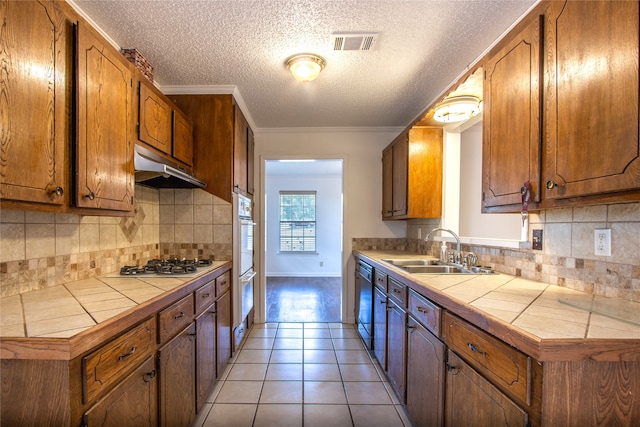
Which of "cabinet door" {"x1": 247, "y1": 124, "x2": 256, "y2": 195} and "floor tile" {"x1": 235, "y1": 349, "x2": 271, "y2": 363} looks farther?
"cabinet door" {"x1": 247, "y1": 124, "x2": 256, "y2": 195}

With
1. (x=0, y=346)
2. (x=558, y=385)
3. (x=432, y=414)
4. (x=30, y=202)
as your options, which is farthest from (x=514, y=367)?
(x=30, y=202)

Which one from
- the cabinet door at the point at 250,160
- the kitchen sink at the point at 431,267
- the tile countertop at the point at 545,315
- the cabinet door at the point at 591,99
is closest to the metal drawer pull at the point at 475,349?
the tile countertop at the point at 545,315

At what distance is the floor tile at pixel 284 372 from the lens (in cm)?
224

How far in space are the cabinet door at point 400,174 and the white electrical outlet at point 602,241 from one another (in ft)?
4.99

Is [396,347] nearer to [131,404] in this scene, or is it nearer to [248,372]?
[248,372]

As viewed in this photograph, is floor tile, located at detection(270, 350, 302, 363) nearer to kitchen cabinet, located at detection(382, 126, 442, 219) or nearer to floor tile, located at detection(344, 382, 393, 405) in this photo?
floor tile, located at detection(344, 382, 393, 405)

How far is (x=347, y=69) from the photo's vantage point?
2.16 meters

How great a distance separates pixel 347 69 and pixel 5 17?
5.89ft

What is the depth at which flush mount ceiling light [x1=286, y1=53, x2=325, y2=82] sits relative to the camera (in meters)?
1.97

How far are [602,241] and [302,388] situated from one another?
199 centimetres

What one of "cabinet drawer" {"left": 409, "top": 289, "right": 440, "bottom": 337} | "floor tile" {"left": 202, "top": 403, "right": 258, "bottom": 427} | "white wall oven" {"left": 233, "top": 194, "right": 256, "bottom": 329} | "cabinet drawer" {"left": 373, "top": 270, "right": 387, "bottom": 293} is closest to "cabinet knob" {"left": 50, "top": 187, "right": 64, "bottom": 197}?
"white wall oven" {"left": 233, "top": 194, "right": 256, "bottom": 329}

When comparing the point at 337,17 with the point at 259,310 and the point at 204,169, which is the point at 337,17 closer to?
the point at 204,169

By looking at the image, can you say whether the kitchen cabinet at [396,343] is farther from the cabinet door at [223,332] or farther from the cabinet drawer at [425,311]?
the cabinet door at [223,332]

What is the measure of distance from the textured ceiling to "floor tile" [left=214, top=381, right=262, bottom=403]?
2.37m
